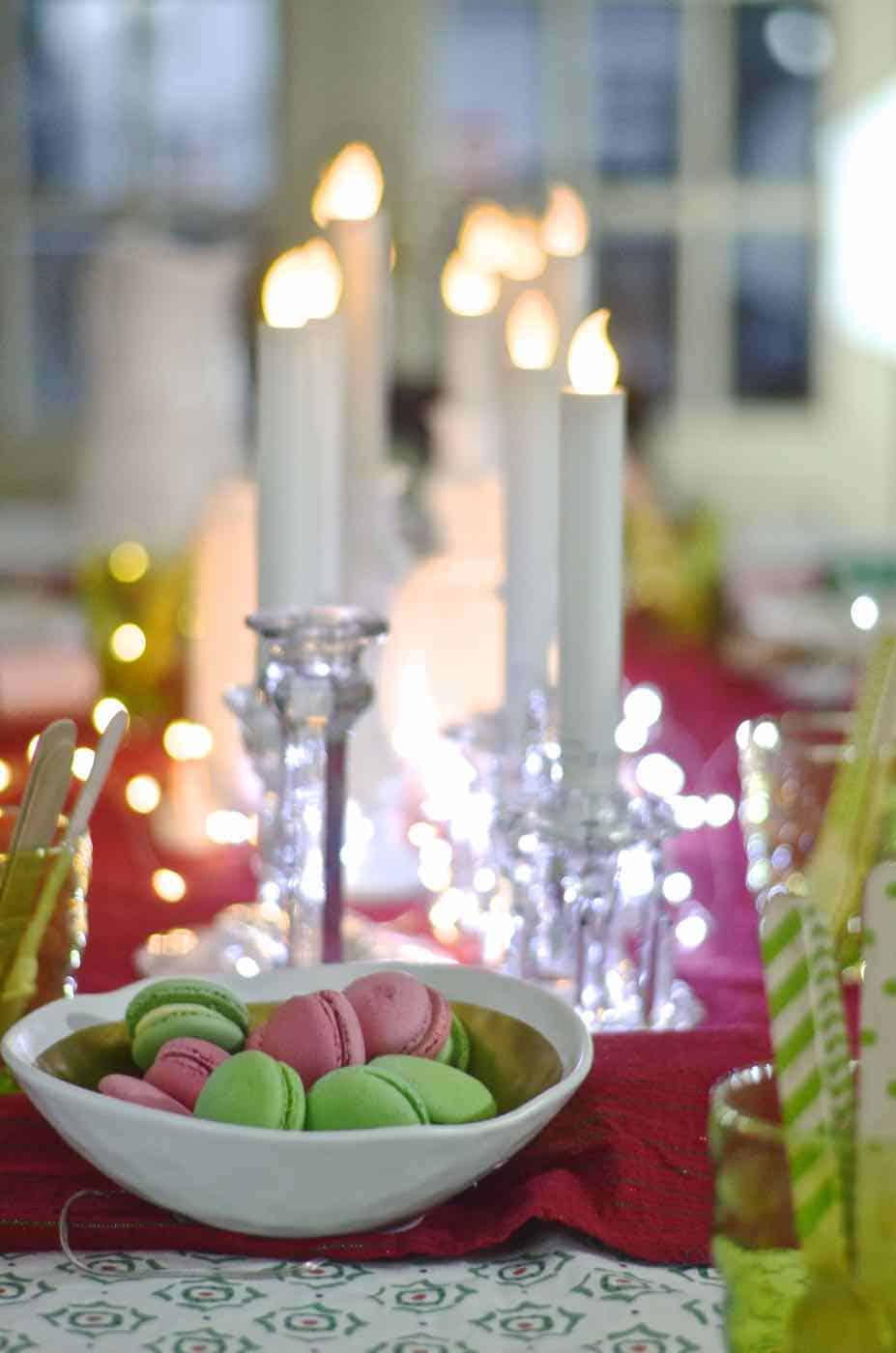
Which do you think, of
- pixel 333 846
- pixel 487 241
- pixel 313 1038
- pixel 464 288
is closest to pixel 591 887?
pixel 333 846

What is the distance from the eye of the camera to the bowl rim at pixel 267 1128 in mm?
614

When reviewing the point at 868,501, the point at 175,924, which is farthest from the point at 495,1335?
the point at 868,501

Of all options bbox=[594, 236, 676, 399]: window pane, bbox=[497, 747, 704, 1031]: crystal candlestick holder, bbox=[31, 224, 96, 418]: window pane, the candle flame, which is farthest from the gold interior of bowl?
bbox=[31, 224, 96, 418]: window pane

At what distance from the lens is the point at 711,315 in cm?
376

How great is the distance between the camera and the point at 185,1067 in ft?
2.19

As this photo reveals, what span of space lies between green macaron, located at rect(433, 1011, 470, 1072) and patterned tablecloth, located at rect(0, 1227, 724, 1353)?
66 millimetres

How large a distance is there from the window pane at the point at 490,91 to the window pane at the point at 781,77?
39 centimetres

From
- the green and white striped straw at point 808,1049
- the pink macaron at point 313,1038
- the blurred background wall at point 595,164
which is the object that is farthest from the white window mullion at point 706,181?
the green and white striped straw at point 808,1049

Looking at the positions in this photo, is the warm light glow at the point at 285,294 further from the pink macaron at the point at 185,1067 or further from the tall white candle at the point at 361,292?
the pink macaron at the point at 185,1067

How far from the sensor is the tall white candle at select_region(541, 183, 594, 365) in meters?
1.26

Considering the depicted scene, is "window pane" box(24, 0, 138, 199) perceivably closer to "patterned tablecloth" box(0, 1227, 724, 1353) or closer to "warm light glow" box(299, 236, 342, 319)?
"warm light glow" box(299, 236, 342, 319)

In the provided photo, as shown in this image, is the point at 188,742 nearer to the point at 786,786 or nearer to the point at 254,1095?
the point at 786,786

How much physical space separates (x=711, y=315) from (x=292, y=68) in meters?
0.91

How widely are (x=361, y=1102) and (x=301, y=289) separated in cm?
52
